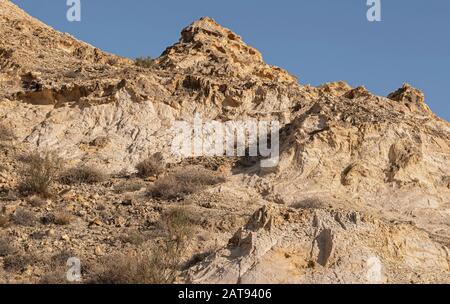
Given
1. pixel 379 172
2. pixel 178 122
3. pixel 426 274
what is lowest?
pixel 426 274

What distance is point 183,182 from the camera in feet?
48.8

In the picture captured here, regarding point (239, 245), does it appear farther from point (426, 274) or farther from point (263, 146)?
point (263, 146)

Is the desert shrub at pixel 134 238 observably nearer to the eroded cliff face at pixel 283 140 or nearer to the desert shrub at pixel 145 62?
the eroded cliff face at pixel 283 140

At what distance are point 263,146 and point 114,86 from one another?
4786mm

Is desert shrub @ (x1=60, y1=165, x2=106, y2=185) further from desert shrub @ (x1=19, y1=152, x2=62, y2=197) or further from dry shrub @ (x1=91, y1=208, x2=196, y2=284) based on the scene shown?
dry shrub @ (x1=91, y1=208, x2=196, y2=284)

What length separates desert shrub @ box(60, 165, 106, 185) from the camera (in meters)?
15.2

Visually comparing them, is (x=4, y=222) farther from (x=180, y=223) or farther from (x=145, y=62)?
(x=145, y=62)

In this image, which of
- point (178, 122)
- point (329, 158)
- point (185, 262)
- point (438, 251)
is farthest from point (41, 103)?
point (438, 251)

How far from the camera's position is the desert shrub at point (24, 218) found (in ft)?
40.5

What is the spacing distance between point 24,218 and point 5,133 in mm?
5619

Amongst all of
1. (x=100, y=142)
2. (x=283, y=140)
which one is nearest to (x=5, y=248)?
(x=100, y=142)

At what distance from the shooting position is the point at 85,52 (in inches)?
936

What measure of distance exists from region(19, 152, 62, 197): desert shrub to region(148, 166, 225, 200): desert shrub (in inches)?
84.6

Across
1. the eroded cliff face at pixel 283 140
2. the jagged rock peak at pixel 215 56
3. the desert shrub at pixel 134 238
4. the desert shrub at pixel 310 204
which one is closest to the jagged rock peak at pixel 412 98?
the eroded cliff face at pixel 283 140
